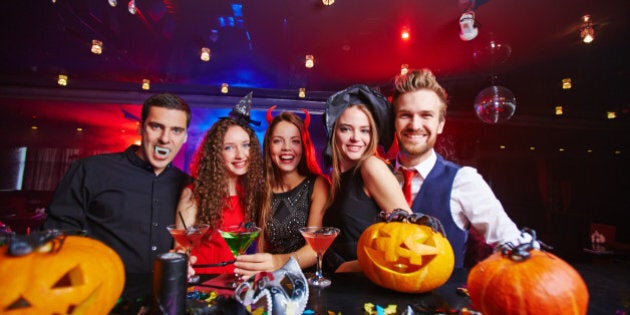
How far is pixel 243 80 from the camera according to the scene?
858 centimetres

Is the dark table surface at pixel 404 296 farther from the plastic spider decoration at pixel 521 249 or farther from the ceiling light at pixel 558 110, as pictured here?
the ceiling light at pixel 558 110

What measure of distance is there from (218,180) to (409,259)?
1925 millimetres

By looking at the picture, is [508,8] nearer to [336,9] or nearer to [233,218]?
[336,9]

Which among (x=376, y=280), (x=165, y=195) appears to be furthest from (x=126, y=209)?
(x=376, y=280)

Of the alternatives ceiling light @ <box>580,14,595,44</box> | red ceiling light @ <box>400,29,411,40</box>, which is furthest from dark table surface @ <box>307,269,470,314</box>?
ceiling light @ <box>580,14,595,44</box>

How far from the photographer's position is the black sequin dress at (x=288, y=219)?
2660 mm

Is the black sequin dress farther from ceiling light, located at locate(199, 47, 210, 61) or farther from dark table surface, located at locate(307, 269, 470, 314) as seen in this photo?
ceiling light, located at locate(199, 47, 210, 61)

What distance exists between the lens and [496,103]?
231 inches

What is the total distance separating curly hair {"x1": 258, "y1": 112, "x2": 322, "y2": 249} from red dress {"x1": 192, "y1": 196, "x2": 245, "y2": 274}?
0.23 meters

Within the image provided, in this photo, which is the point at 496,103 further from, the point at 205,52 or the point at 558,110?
the point at 205,52

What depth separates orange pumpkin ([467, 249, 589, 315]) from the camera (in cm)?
100

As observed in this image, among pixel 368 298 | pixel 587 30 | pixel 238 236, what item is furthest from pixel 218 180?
pixel 587 30

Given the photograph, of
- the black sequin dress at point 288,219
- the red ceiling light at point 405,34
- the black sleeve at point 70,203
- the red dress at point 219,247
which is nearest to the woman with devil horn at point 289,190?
the black sequin dress at point 288,219

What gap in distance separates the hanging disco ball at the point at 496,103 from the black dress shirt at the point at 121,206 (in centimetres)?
598
